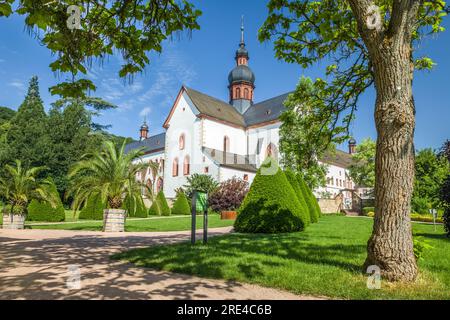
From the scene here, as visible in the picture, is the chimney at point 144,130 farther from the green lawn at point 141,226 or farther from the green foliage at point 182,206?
the green lawn at point 141,226

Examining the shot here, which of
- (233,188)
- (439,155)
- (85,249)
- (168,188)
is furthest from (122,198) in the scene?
(168,188)

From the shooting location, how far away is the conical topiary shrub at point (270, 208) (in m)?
11.2

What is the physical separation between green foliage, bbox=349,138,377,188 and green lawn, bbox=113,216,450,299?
134ft

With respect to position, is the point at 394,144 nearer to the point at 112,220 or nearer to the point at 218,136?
the point at 112,220

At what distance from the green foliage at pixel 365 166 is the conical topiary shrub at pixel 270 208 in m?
37.0

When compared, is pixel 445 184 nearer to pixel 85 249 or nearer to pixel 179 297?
pixel 179 297

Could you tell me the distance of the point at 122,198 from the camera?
13.3 metres

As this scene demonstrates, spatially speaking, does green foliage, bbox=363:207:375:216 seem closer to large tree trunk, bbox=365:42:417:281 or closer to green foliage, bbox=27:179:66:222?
green foliage, bbox=27:179:66:222

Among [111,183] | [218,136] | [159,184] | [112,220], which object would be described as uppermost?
[218,136]

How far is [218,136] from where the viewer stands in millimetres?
42750

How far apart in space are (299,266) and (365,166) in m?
44.9

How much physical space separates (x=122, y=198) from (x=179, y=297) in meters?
10.3

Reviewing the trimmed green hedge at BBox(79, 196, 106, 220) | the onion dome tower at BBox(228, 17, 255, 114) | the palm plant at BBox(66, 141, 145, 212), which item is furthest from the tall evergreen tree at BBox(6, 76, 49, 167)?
the onion dome tower at BBox(228, 17, 255, 114)

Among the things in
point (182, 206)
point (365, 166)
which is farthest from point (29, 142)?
point (365, 166)
